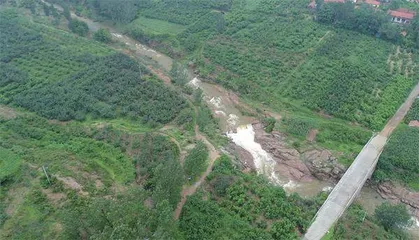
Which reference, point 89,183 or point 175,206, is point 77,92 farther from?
point 175,206

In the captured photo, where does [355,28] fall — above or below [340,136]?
above

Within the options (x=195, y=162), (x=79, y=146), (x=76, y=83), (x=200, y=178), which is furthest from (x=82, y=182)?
(x=76, y=83)

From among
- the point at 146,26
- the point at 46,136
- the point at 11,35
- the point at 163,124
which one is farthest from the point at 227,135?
the point at 11,35

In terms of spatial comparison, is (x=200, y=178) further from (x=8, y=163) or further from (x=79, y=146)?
(x=8, y=163)

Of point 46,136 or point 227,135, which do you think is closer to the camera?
point 46,136

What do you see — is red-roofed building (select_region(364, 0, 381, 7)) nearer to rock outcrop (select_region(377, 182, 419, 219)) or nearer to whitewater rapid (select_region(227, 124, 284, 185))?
whitewater rapid (select_region(227, 124, 284, 185))

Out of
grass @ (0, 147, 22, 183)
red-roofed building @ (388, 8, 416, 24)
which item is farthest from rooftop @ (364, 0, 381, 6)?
grass @ (0, 147, 22, 183)

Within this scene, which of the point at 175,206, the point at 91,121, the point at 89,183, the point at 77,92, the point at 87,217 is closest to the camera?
the point at 87,217
